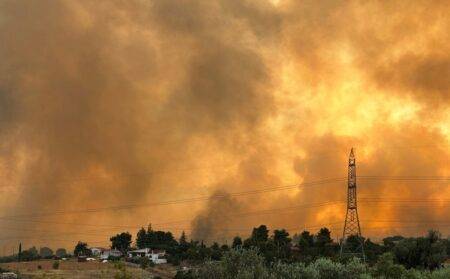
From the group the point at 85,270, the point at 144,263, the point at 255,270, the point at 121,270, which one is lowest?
the point at 85,270

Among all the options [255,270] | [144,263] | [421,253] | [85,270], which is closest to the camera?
[255,270]

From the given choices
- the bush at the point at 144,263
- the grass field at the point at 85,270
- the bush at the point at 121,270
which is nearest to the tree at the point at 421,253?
the grass field at the point at 85,270

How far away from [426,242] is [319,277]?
→ 81.3 meters

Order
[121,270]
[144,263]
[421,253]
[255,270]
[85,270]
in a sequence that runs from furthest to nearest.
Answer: [144,263] < [85,270] < [421,253] < [255,270] < [121,270]

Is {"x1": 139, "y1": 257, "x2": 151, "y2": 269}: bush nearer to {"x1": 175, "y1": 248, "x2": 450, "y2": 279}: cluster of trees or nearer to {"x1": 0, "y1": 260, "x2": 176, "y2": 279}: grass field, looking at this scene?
{"x1": 0, "y1": 260, "x2": 176, "y2": 279}: grass field

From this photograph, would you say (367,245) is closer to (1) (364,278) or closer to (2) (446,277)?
(2) (446,277)

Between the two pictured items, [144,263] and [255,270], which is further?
[144,263]

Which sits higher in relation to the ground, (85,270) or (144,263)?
(144,263)

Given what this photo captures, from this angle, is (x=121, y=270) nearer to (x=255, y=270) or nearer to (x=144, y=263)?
(x=255, y=270)

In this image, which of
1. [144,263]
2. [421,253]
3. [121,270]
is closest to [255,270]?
[121,270]

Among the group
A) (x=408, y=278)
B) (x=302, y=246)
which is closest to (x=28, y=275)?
(x=302, y=246)

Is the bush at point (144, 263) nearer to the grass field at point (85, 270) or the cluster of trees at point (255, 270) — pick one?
the grass field at point (85, 270)

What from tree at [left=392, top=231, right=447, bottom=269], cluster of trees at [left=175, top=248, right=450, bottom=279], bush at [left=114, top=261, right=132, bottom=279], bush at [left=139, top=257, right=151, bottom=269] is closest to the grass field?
bush at [left=139, top=257, right=151, bottom=269]

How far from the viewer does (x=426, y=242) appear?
13100 centimetres
